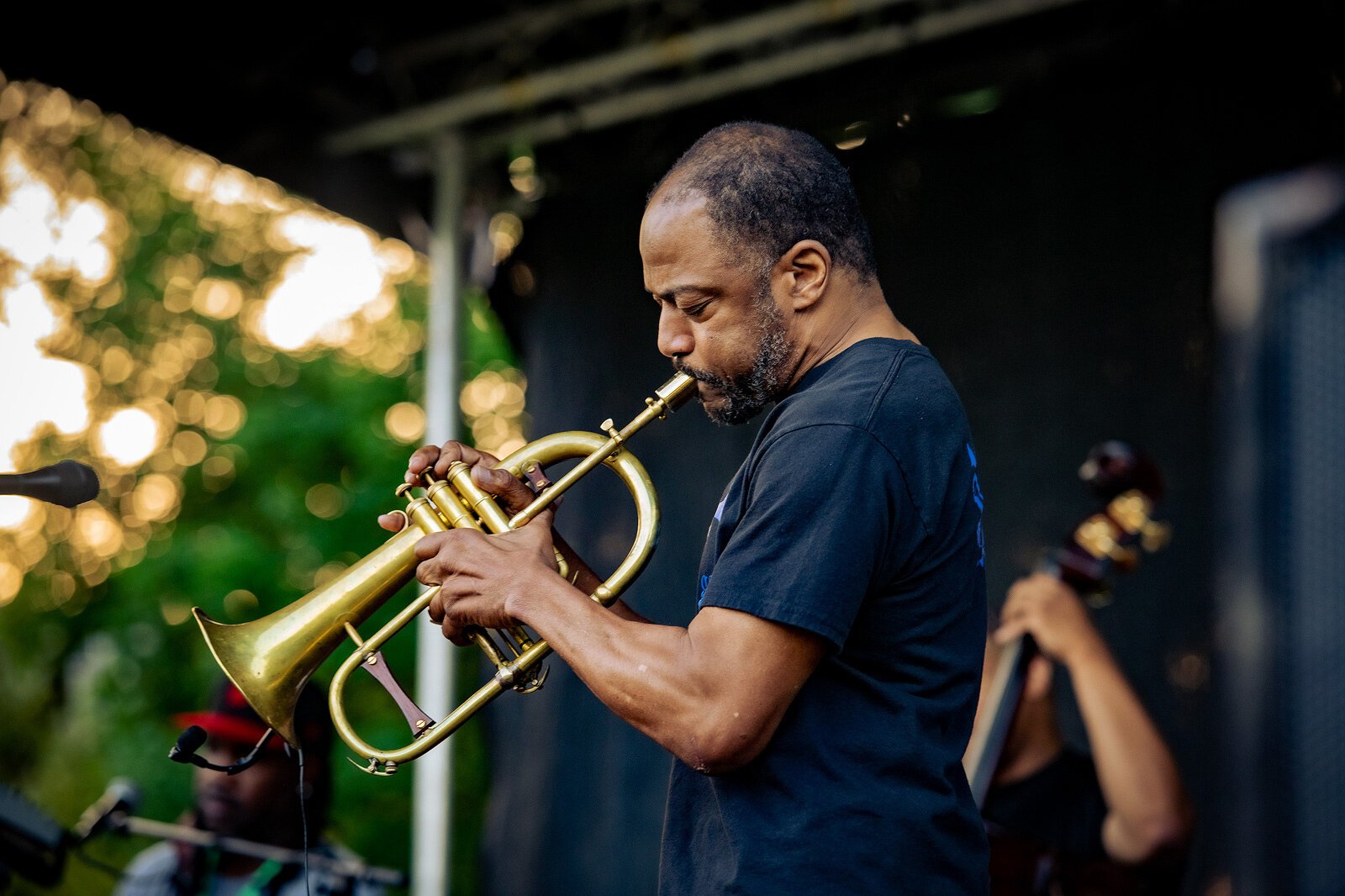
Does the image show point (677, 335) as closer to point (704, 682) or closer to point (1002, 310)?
point (704, 682)

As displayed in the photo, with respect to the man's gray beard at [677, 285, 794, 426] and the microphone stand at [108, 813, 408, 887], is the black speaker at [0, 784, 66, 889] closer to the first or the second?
the microphone stand at [108, 813, 408, 887]

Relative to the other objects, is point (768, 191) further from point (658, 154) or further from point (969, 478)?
point (658, 154)

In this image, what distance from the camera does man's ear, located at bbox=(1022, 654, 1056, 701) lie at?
385 centimetres

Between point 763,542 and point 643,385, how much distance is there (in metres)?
3.97

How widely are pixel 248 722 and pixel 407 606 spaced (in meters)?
2.59

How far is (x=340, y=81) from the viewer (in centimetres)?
624

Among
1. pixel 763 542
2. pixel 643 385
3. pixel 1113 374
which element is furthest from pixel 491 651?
pixel 643 385

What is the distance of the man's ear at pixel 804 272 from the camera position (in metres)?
2.18

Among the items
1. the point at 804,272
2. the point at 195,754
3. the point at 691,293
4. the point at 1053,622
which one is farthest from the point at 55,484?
the point at 1053,622

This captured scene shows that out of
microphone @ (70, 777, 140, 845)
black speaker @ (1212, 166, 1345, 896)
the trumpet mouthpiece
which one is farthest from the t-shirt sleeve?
microphone @ (70, 777, 140, 845)

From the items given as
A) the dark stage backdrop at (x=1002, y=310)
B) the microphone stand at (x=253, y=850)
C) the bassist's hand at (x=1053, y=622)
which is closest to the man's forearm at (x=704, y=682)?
the bassist's hand at (x=1053, y=622)

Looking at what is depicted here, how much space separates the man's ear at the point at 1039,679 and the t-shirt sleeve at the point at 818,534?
6.83ft

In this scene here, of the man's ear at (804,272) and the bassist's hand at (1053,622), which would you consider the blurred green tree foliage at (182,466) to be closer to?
the bassist's hand at (1053,622)

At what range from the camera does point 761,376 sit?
2.22m
